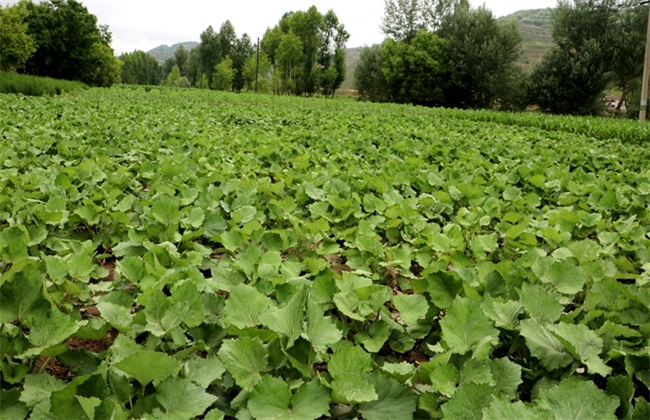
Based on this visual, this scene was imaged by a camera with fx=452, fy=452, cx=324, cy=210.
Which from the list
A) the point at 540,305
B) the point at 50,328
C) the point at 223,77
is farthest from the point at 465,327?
the point at 223,77

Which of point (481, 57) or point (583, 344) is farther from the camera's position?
point (481, 57)

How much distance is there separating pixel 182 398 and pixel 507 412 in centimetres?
68

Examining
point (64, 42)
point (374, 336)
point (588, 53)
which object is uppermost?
point (64, 42)

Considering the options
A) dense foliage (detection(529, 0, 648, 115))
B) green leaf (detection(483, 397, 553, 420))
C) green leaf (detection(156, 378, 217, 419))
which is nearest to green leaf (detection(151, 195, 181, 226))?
green leaf (detection(156, 378, 217, 419))

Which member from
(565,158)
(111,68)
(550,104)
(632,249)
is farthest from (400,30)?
(632,249)

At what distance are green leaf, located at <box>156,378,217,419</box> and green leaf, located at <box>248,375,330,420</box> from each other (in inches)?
4.1

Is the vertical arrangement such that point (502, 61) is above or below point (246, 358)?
above

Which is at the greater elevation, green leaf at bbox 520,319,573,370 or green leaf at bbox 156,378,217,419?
green leaf at bbox 520,319,573,370

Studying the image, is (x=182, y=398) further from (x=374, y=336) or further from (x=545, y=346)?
(x=545, y=346)

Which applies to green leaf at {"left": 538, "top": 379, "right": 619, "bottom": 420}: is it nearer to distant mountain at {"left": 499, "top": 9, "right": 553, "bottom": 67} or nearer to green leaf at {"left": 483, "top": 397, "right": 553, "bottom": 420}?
green leaf at {"left": 483, "top": 397, "right": 553, "bottom": 420}

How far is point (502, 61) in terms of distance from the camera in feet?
126

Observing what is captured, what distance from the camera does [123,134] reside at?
5766mm

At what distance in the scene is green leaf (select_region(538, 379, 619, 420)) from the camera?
36.4 inches

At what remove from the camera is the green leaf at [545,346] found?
→ 1159 millimetres
